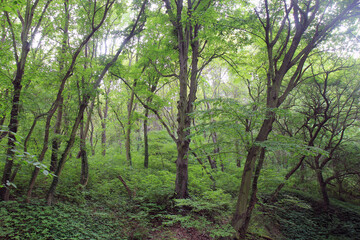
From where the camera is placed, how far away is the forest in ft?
16.0

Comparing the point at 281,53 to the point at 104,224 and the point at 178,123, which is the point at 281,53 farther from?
the point at 104,224

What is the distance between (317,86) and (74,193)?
38.9 ft

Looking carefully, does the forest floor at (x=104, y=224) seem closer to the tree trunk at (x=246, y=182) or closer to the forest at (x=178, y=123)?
the forest at (x=178, y=123)

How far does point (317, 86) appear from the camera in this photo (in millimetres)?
10117

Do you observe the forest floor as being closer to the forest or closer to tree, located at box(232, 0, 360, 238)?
the forest

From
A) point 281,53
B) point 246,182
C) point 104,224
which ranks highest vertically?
point 281,53

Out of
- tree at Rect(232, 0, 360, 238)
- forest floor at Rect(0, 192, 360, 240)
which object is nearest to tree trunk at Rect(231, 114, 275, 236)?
tree at Rect(232, 0, 360, 238)

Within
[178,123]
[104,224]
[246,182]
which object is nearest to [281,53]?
[246,182]

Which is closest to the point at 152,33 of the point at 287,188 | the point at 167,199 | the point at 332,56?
the point at 167,199

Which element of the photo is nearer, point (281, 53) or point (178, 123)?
point (281, 53)

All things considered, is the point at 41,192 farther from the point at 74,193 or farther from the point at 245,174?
the point at 245,174

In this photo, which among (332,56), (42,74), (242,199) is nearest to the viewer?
(242,199)

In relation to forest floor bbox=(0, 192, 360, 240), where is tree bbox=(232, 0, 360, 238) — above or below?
above

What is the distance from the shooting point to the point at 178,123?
24.3ft
